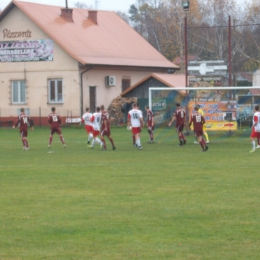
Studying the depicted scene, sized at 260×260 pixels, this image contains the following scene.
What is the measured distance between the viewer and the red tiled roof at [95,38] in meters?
51.4

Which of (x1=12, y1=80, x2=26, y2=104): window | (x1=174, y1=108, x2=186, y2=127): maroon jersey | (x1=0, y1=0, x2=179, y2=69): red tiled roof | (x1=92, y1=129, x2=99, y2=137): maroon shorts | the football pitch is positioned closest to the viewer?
the football pitch

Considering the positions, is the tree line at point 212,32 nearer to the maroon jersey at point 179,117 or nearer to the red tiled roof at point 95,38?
the red tiled roof at point 95,38

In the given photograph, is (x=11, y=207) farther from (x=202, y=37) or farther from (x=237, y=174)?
(x=202, y=37)

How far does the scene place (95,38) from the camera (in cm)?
5488

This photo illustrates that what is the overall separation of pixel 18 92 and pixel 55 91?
2919mm

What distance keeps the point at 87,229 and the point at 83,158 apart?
13.7m

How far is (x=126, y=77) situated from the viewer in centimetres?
5453

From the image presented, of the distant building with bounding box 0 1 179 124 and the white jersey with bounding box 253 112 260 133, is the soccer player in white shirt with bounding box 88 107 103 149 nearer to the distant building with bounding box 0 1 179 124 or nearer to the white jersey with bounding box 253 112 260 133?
the white jersey with bounding box 253 112 260 133

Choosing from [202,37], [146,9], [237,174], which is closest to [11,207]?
[237,174]

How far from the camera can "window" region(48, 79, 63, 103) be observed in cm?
5159

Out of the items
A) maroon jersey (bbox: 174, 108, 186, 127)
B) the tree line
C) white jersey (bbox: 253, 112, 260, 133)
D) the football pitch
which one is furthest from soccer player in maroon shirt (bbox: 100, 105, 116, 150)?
the tree line

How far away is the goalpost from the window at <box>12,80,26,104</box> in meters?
15.2

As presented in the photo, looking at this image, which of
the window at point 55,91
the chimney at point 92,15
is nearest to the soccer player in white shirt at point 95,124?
the window at point 55,91

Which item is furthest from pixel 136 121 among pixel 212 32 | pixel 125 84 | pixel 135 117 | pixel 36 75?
pixel 212 32
